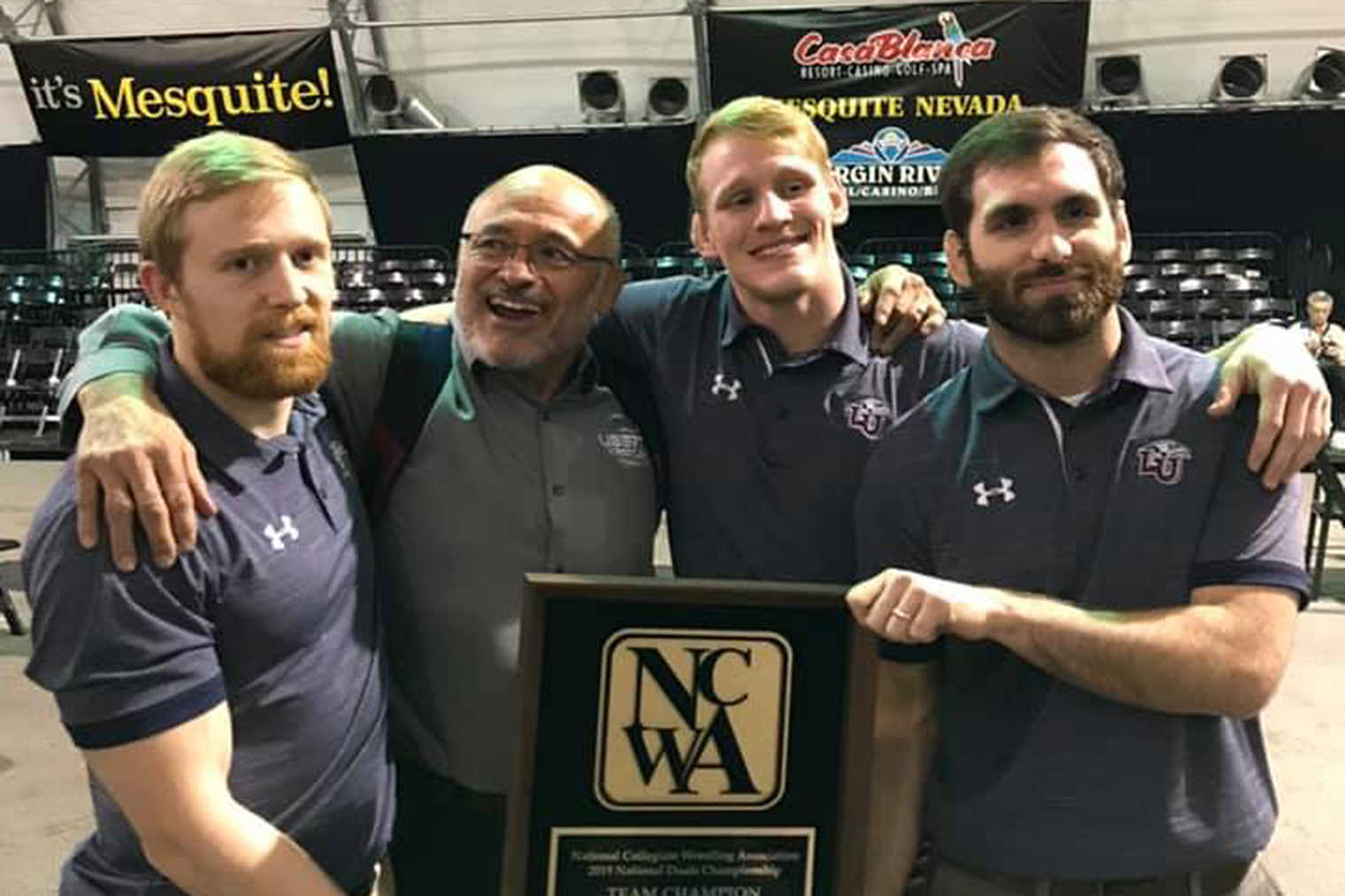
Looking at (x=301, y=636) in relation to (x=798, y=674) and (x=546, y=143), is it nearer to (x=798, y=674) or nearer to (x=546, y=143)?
(x=798, y=674)

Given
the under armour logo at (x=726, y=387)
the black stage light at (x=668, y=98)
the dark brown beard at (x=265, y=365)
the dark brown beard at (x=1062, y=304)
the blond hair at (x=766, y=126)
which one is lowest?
the under armour logo at (x=726, y=387)

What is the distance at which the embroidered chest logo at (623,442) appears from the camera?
5.92 ft

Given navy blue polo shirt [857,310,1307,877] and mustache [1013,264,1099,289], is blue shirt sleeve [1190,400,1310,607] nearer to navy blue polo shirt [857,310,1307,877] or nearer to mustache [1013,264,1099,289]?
navy blue polo shirt [857,310,1307,877]

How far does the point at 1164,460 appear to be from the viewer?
1.42 m

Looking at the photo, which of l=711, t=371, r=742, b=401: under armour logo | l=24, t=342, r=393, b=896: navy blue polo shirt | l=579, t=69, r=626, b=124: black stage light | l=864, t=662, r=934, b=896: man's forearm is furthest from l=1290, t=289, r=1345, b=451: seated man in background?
l=579, t=69, r=626, b=124: black stage light

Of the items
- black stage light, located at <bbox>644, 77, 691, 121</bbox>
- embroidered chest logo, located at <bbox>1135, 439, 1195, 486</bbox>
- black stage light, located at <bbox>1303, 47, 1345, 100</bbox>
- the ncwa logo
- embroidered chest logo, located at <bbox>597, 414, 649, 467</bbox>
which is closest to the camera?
the ncwa logo

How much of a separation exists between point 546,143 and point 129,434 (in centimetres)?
1173

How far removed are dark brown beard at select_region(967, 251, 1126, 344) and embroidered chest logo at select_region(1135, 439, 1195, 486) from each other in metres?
0.17

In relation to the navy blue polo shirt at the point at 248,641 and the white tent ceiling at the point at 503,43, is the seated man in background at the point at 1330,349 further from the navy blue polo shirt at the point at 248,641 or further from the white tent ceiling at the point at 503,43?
the navy blue polo shirt at the point at 248,641

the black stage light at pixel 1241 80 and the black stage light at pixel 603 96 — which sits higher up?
the black stage light at pixel 603 96

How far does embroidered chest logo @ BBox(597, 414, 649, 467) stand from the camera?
1.80 meters

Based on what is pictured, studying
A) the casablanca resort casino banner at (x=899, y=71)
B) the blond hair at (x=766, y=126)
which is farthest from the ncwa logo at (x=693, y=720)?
the casablanca resort casino banner at (x=899, y=71)

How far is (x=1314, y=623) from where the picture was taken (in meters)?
5.49

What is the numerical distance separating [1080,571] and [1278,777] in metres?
2.90
